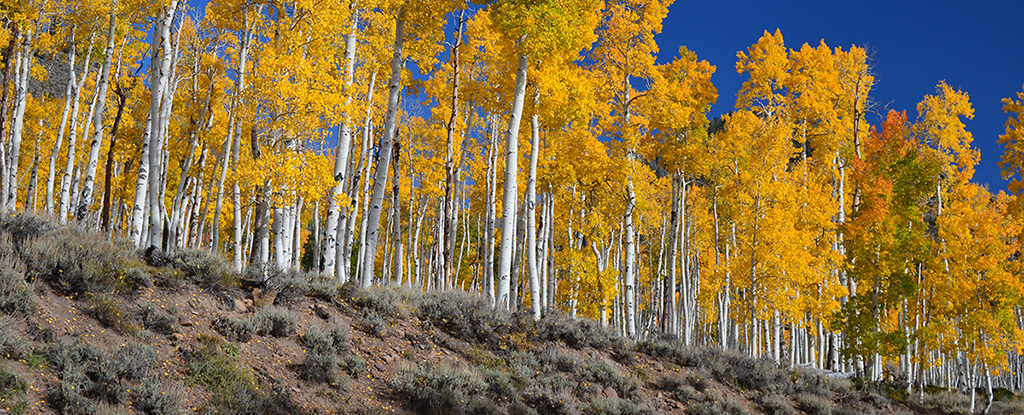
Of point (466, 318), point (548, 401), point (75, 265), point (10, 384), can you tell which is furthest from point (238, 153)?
point (548, 401)

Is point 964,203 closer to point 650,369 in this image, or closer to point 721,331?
point 721,331

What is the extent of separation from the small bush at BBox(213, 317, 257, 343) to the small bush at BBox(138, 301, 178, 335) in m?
0.57

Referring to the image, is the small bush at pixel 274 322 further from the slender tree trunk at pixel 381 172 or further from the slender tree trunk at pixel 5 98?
the slender tree trunk at pixel 5 98

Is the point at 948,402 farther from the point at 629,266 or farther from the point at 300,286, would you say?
the point at 300,286

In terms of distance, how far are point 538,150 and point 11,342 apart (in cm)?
1273

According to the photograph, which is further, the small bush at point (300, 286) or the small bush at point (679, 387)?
the small bush at point (679, 387)

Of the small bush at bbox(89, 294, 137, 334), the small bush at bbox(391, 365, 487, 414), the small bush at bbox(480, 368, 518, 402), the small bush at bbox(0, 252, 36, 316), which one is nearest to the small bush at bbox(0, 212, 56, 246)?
the small bush at bbox(0, 252, 36, 316)

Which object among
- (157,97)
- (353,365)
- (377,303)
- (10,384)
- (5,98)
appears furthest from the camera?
(5,98)

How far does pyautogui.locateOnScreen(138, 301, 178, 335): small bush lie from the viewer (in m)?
6.92

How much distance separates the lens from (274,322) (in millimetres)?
8141

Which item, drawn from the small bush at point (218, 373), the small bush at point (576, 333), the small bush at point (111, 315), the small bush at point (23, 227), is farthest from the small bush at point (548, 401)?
the small bush at point (23, 227)

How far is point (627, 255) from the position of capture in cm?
1478

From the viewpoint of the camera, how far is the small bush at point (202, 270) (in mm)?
8414

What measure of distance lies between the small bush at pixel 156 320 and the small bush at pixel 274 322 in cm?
105
